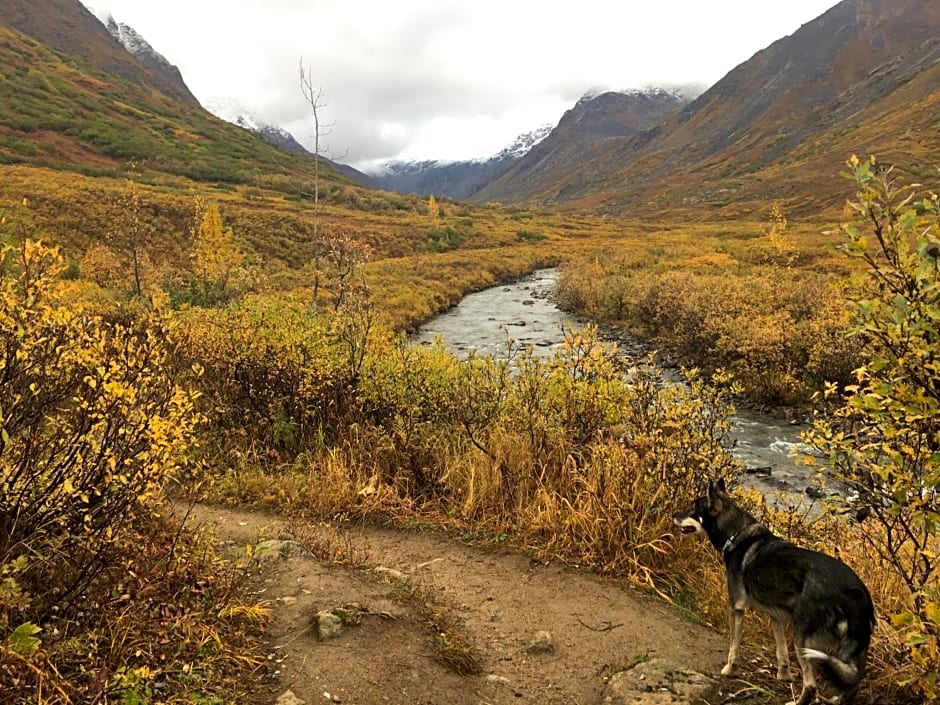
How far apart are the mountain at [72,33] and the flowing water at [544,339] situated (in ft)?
476

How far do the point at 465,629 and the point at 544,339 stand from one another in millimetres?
17910

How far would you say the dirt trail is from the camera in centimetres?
411

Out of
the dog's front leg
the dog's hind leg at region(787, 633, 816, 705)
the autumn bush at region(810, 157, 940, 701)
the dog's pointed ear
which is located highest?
the autumn bush at region(810, 157, 940, 701)

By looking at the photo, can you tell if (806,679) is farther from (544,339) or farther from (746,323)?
(544,339)

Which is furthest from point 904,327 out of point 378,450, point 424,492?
point 378,450

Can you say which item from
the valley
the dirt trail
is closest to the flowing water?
the valley

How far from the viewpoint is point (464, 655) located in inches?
176

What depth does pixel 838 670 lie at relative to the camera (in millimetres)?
3074

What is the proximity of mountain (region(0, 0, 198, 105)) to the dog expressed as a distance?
16850cm

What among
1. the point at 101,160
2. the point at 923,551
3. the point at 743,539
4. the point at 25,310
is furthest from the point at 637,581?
the point at 101,160

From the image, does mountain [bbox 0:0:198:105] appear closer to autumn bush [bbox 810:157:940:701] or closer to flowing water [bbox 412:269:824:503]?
flowing water [bbox 412:269:824:503]

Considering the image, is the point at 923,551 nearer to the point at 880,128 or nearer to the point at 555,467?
the point at 555,467

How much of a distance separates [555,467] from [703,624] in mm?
2530

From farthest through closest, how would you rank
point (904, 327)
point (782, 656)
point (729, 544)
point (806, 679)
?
point (729, 544) < point (782, 656) < point (806, 679) < point (904, 327)
